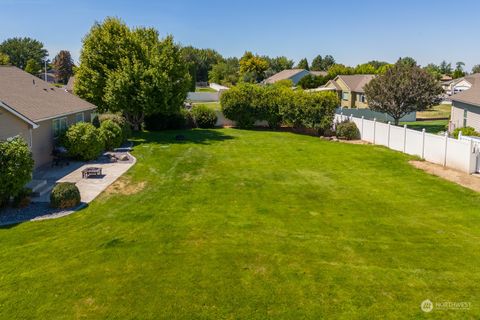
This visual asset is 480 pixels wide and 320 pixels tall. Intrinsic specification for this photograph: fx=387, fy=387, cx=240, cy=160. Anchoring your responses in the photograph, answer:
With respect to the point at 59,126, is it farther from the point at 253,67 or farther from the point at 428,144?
the point at 253,67

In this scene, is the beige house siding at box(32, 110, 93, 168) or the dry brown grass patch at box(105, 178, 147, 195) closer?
the dry brown grass patch at box(105, 178, 147, 195)

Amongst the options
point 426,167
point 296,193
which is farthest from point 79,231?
point 426,167

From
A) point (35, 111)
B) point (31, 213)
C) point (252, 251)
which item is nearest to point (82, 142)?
point (35, 111)

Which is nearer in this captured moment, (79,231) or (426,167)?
(79,231)

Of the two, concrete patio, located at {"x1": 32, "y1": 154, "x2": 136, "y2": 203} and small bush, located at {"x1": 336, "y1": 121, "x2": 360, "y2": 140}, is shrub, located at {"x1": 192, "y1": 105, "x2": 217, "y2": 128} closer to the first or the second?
small bush, located at {"x1": 336, "y1": 121, "x2": 360, "y2": 140}

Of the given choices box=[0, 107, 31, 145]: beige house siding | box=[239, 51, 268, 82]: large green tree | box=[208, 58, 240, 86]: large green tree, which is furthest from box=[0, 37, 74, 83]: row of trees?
box=[0, 107, 31, 145]: beige house siding

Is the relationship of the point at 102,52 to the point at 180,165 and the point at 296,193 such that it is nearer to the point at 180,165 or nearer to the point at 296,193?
the point at 180,165

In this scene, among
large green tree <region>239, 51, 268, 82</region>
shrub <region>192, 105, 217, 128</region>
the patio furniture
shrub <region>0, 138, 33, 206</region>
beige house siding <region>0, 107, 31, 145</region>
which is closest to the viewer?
shrub <region>0, 138, 33, 206</region>
